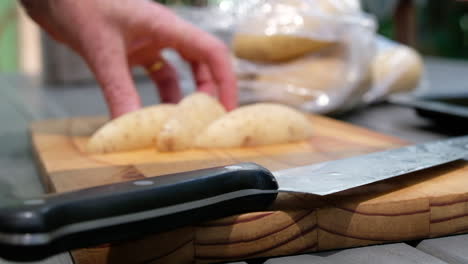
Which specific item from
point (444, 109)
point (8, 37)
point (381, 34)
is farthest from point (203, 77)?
point (8, 37)

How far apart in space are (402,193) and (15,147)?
2.35 feet

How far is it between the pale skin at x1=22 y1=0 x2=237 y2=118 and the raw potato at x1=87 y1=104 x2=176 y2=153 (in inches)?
2.1

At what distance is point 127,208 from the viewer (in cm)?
36

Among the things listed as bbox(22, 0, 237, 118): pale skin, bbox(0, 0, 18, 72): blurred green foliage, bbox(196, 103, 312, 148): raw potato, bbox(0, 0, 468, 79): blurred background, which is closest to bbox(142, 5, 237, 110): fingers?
bbox(22, 0, 237, 118): pale skin

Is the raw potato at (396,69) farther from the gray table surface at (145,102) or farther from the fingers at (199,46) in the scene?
the fingers at (199,46)

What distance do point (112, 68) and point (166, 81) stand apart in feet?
0.71

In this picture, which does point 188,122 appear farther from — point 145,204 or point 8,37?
point 8,37

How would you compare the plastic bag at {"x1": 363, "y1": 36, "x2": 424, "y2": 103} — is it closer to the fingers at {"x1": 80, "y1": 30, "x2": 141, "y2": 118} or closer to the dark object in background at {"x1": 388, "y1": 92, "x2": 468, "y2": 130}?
the dark object in background at {"x1": 388, "y1": 92, "x2": 468, "y2": 130}

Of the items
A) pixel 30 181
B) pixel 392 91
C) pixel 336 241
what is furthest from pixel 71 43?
pixel 392 91

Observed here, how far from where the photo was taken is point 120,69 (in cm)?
81

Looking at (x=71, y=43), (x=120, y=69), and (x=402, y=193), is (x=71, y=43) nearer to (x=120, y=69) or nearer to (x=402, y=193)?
(x=120, y=69)

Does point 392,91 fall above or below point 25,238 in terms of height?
below

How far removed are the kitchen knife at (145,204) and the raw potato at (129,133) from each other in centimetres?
31

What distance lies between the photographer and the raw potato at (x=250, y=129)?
76 cm
